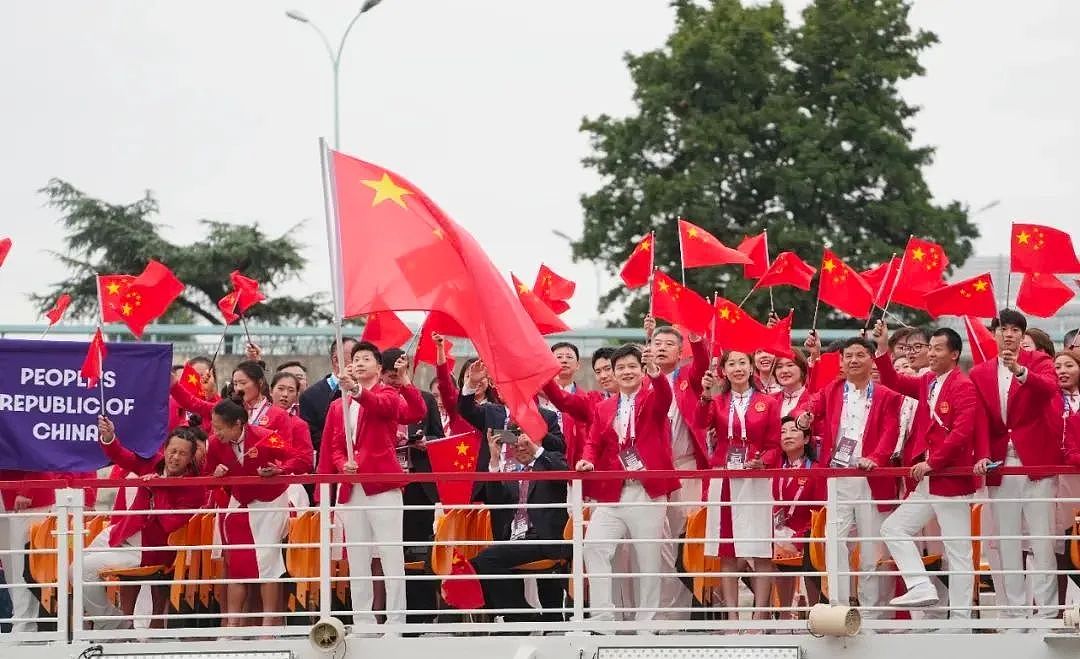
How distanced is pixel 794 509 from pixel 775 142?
76.6 ft

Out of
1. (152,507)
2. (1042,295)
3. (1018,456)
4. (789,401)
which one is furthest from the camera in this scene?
(1042,295)

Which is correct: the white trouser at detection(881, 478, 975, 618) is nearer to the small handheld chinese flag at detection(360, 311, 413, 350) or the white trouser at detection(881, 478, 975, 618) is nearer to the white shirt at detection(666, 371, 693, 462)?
the white shirt at detection(666, 371, 693, 462)

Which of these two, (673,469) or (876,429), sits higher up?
(876,429)

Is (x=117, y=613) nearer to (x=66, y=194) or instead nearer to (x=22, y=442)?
(x=22, y=442)

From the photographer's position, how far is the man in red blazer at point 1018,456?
479 inches

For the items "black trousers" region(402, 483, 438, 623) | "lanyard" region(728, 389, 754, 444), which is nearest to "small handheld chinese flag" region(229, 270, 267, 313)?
"black trousers" region(402, 483, 438, 623)

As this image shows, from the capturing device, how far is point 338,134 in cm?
2984

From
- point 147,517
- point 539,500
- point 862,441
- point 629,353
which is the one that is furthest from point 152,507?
point 862,441

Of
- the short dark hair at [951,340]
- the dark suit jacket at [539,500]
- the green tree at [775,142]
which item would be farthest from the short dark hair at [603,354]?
the green tree at [775,142]

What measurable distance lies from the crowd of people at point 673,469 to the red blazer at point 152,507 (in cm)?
2

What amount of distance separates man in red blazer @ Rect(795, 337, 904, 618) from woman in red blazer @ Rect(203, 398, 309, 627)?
3.60 m

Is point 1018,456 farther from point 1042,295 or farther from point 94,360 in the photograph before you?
point 94,360

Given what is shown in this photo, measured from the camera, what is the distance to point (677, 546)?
1303 centimetres

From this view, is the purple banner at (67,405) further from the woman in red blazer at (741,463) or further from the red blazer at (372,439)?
the woman in red blazer at (741,463)
